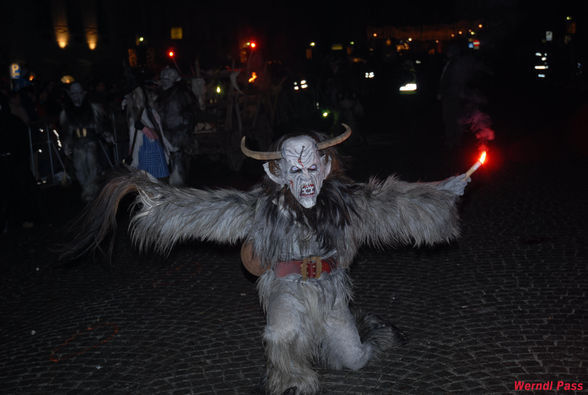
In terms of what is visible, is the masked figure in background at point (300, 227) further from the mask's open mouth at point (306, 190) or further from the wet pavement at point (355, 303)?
the wet pavement at point (355, 303)

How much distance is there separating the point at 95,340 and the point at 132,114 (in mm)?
4702

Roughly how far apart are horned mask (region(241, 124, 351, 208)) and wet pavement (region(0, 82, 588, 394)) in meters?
0.86

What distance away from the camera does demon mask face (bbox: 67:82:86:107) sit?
1027 centimetres

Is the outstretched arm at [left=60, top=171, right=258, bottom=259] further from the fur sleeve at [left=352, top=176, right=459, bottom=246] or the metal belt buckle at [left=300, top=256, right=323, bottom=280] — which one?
the fur sleeve at [left=352, top=176, right=459, bottom=246]

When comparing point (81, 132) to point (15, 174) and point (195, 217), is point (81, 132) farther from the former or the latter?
point (195, 217)

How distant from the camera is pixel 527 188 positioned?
→ 10.6 meters

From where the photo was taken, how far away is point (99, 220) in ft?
15.1

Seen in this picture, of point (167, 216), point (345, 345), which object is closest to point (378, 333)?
point (345, 345)

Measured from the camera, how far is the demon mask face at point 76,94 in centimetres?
1027

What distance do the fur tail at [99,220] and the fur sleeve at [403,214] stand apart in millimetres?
1617

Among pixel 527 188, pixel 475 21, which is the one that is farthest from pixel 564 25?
pixel 527 188

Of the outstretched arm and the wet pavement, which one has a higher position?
the outstretched arm

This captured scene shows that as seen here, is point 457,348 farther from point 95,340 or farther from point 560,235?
point 560,235

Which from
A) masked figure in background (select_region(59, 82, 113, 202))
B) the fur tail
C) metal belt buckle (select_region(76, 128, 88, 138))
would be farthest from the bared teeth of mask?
metal belt buckle (select_region(76, 128, 88, 138))
